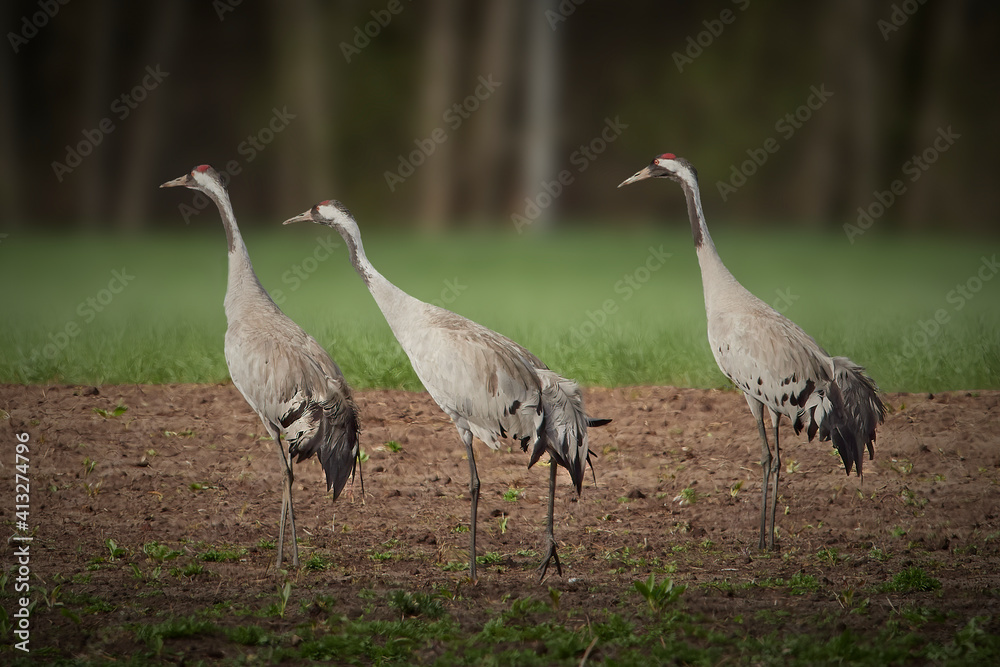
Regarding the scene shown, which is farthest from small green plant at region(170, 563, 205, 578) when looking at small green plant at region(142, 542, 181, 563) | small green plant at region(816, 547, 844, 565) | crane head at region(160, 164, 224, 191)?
small green plant at region(816, 547, 844, 565)

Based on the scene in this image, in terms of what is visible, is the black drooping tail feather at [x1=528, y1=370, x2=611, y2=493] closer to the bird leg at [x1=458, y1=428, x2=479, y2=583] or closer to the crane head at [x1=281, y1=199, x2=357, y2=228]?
the bird leg at [x1=458, y1=428, x2=479, y2=583]

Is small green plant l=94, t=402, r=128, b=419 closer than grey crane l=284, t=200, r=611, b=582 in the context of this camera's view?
No

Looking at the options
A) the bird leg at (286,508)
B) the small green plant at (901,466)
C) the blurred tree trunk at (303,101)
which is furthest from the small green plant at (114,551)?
the blurred tree trunk at (303,101)

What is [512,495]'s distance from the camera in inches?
237

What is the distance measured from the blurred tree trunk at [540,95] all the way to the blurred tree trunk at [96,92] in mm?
8922

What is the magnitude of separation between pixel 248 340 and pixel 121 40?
2331 centimetres

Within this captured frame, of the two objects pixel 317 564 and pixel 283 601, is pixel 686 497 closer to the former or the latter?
pixel 317 564

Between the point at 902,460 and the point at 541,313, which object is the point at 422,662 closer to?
the point at 902,460

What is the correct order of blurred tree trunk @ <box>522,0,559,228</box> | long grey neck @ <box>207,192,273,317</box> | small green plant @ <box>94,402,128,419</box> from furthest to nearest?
blurred tree trunk @ <box>522,0,559,228</box>
small green plant @ <box>94,402,128,419</box>
long grey neck @ <box>207,192,273,317</box>

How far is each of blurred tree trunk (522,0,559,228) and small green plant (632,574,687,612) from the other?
1675 cm

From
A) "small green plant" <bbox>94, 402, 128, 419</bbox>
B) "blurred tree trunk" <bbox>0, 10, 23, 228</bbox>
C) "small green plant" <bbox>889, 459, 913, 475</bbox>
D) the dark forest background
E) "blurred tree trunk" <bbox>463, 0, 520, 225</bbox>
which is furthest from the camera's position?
the dark forest background

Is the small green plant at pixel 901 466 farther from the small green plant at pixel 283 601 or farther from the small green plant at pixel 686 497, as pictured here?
the small green plant at pixel 283 601

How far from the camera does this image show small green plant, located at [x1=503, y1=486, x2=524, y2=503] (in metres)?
6.02

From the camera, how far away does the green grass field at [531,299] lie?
8.52 m
